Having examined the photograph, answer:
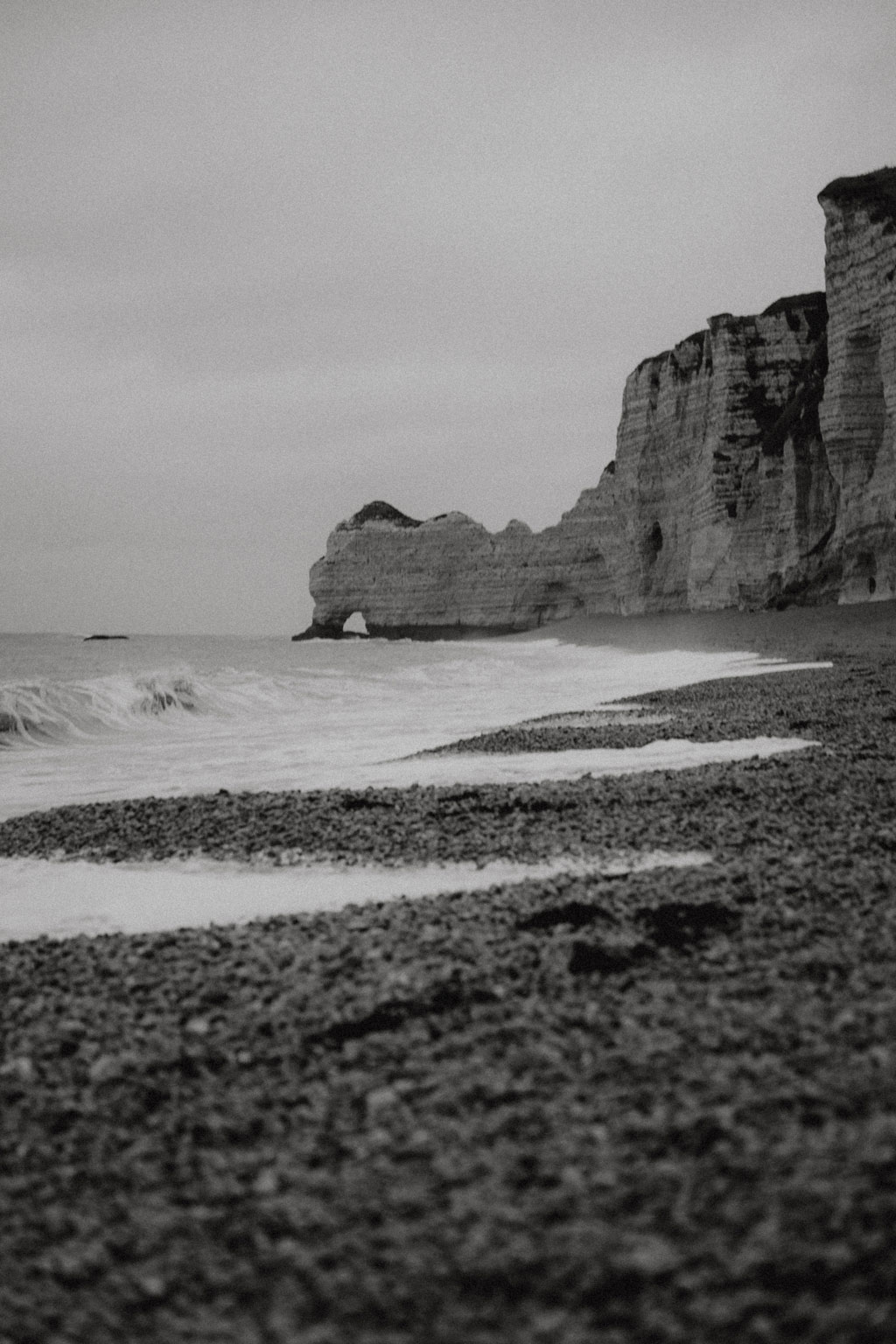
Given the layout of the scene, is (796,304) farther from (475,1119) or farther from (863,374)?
(475,1119)

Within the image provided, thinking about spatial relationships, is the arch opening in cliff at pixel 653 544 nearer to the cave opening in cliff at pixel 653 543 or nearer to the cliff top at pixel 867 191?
the cave opening in cliff at pixel 653 543

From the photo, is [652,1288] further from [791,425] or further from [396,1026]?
[791,425]

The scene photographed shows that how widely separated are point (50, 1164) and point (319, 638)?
10951 cm

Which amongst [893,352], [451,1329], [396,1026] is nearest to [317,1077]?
[396,1026]

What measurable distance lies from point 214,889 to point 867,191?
42.9 metres

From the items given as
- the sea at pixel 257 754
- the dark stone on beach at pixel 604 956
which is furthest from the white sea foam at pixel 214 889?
the dark stone on beach at pixel 604 956

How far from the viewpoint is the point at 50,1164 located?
2.29m

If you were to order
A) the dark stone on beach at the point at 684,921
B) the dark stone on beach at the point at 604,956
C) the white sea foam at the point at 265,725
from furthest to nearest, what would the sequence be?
the white sea foam at the point at 265,725 < the dark stone on beach at the point at 684,921 < the dark stone on beach at the point at 604,956

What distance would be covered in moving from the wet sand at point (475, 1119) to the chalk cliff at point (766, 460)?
→ 36.5m

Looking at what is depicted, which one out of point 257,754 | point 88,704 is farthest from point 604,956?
point 88,704

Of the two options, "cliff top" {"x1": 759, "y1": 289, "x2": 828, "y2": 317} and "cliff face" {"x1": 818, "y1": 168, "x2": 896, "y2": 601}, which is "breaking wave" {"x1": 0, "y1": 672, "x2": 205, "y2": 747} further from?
"cliff top" {"x1": 759, "y1": 289, "x2": 828, "y2": 317}

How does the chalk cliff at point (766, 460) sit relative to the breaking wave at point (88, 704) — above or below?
above

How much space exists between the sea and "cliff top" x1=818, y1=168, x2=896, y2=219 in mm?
21035

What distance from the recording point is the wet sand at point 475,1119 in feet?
5.75
